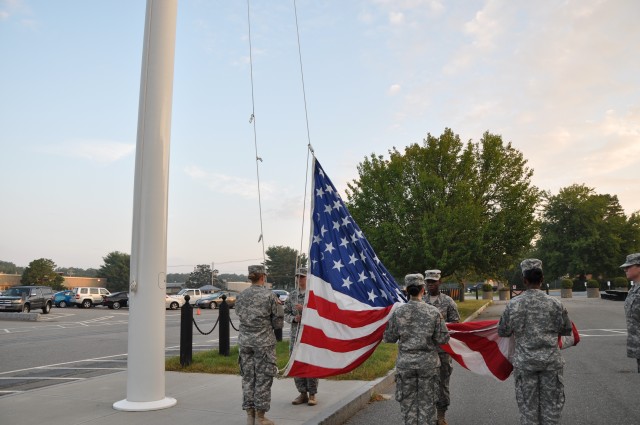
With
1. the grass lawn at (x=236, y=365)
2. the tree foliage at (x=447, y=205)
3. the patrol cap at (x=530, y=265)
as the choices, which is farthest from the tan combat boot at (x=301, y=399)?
the tree foliage at (x=447, y=205)

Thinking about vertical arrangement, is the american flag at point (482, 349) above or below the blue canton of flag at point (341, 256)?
below

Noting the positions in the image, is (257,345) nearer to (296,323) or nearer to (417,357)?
(296,323)

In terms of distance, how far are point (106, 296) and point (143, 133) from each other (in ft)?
129

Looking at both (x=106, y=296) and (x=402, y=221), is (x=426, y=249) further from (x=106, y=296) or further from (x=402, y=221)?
(x=106, y=296)

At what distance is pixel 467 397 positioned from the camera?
8.66 metres

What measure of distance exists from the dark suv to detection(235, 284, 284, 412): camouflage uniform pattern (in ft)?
99.9

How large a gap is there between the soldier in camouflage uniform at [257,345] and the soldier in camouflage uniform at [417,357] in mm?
1664

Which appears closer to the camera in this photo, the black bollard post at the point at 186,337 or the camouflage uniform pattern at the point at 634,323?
the camouflage uniform pattern at the point at 634,323

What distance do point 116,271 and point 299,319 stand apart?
12238cm

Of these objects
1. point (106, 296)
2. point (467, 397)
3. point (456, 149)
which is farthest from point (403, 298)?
point (106, 296)

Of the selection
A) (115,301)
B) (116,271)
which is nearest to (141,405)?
(115,301)

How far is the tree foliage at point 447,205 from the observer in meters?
26.2

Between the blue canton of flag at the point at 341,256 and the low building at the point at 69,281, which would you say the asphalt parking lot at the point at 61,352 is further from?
the low building at the point at 69,281

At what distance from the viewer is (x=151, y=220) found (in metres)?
7.69
